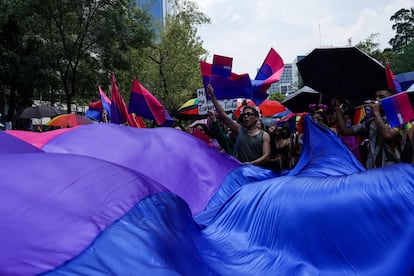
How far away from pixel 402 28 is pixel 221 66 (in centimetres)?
5592

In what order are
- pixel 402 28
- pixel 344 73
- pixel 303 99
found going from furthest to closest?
pixel 402 28 → pixel 303 99 → pixel 344 73

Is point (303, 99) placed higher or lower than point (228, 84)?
lower

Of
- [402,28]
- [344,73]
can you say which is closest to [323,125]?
[344,73]

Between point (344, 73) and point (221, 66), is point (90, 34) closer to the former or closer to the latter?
point (221, 66)

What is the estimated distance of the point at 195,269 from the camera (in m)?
2.21

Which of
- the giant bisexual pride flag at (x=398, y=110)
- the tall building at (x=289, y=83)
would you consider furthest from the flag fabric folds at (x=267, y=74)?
the tall building at (x=289, y=83)

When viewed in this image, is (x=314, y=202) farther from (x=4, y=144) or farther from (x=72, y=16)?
(x=72, y=16)

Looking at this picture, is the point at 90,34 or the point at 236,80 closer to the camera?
the point at 236,80

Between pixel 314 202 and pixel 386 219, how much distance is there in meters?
0.43

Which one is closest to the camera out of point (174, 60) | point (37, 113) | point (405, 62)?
point (37, 113)

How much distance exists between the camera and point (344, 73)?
577cm

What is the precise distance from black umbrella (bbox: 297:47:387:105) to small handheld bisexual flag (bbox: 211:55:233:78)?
41.0 inches

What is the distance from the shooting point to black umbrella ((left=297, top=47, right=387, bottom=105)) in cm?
555

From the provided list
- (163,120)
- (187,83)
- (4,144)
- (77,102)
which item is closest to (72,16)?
(77,102)
